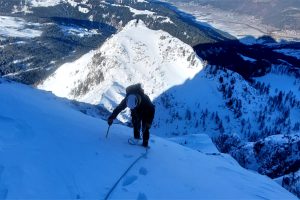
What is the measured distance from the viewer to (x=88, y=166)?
19203 millimetres

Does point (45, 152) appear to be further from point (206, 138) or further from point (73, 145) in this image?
point (206, 138)

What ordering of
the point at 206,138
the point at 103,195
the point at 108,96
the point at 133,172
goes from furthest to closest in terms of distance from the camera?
1. the point at 108,96
2. the point at 206,138
3. the point at 133,172
4. the point at 103,195

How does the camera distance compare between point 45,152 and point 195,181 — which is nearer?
point 45,152

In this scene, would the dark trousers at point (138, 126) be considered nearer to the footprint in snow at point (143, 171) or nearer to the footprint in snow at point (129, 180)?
the footprint in snow at point (143, 171)

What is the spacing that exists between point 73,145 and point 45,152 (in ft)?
7.28

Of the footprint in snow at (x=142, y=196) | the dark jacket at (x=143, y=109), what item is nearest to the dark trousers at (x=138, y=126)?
the dark jacket at (x=143, y=109)

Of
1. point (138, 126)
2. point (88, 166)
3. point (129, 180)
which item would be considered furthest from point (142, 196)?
point (138, 126)

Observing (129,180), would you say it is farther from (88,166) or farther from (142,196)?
(88,166)

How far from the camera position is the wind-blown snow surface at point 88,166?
55.1 feet

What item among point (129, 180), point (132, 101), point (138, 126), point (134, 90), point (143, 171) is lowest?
point (138, 126)

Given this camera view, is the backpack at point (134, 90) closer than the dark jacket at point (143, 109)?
Yes

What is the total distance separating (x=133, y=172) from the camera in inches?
784

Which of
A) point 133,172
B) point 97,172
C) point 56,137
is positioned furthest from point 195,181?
point 56,137

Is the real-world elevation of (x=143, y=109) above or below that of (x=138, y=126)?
above
